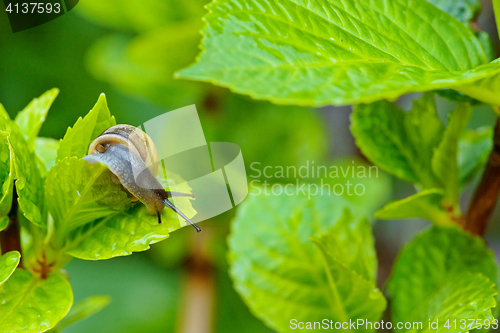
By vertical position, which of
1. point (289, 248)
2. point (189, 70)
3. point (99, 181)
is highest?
point (189, 70)

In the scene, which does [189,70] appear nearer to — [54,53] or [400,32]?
[400,32]

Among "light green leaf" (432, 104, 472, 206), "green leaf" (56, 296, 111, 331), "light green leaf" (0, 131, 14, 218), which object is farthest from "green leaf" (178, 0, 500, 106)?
"green leaf" (56, 296, 111, 331)

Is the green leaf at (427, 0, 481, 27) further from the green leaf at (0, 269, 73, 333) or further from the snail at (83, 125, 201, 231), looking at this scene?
the green leaf at (0, 269, 73, 333)

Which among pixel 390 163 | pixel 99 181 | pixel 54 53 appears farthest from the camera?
pixel 54 53

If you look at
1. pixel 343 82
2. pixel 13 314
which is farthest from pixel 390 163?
pixel 13 314

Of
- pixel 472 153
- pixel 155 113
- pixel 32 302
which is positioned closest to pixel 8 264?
pixel 32 302

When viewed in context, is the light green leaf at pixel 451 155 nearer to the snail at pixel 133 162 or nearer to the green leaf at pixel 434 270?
the green leaf at pixel 434 270

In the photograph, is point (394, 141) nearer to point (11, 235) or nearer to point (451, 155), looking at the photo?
point (451, 155)
